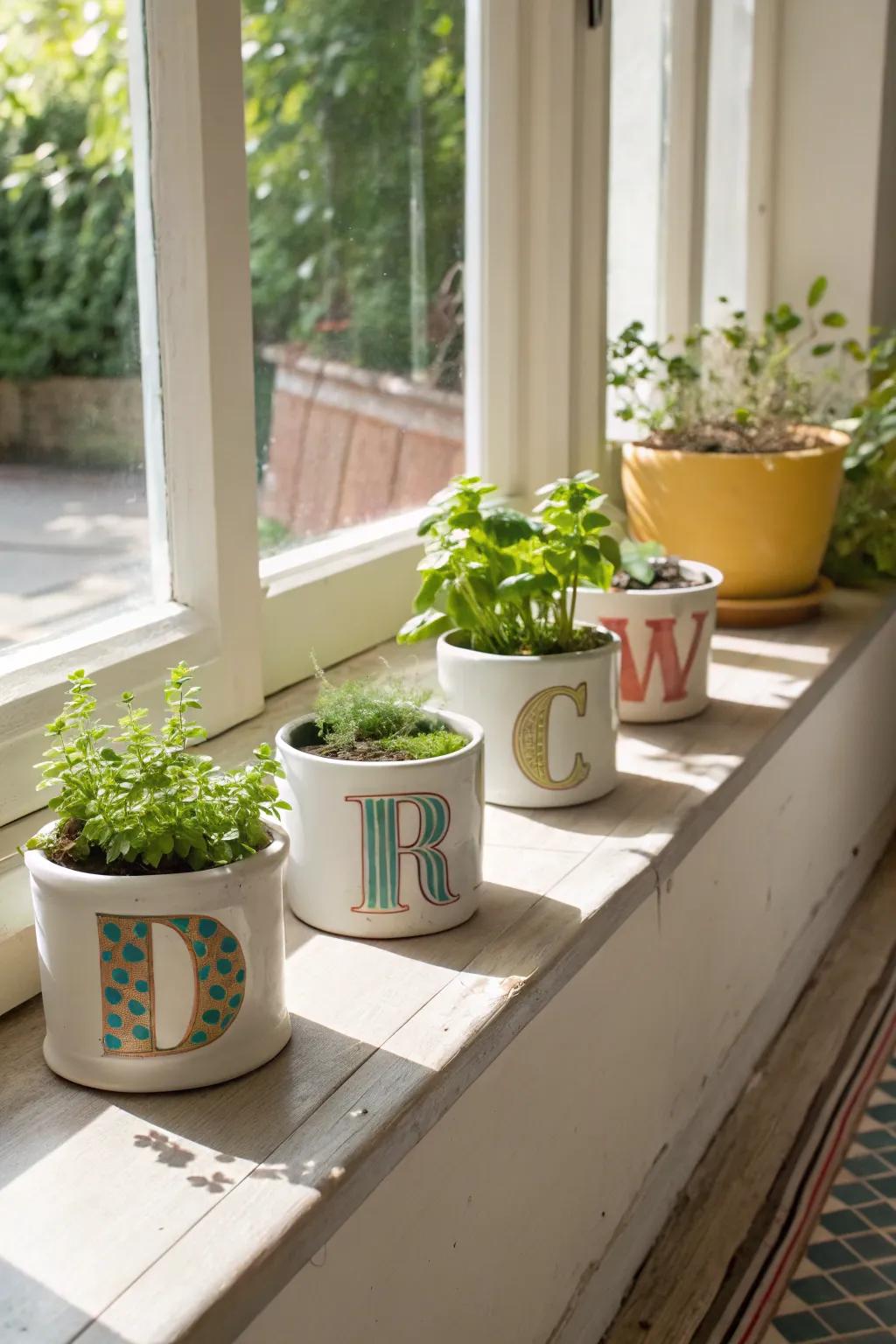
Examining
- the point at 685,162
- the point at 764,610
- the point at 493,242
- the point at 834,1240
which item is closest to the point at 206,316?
the point at 493,242

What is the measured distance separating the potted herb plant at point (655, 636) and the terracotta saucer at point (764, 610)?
13.3 inches

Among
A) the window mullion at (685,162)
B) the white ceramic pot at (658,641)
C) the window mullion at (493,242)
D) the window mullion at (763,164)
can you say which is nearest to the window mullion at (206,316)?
the white ceramic pot at (658,641)


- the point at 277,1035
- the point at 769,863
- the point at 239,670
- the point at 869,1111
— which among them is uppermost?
the point at 239,670

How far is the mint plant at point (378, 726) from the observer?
0.96m

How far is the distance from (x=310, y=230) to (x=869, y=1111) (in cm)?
110

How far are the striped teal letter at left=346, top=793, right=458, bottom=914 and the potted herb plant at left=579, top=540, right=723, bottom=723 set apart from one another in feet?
1.60

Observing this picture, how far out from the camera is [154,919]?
0.76 meters

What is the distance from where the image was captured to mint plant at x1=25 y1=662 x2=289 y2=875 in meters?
0.78

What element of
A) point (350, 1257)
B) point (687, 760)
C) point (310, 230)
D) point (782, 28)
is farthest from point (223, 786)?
point (782, 28)

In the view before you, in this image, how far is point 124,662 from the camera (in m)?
1.10

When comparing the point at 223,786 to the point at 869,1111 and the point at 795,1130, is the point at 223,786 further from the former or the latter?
the point at 869,1111

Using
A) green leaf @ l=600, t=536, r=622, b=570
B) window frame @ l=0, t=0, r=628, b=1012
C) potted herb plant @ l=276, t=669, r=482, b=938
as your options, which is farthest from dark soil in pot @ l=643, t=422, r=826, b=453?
potted herb plant @ l=276, t=669, r=482, b=938

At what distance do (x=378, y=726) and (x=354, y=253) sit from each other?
65cm

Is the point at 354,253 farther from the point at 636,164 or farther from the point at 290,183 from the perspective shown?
the point at 636,164
